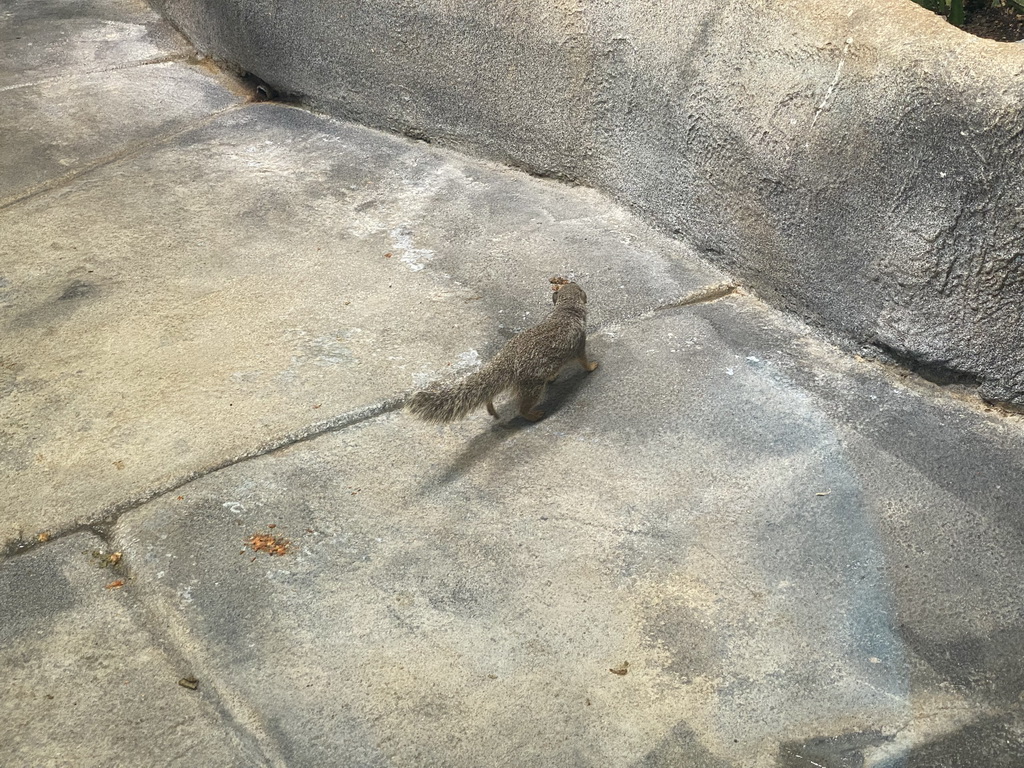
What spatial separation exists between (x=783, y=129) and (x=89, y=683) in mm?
2951

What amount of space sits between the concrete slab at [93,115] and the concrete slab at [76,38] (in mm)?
219

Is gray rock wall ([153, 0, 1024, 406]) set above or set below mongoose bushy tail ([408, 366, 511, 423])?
above

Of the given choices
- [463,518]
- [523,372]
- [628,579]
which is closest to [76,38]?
[523,372]

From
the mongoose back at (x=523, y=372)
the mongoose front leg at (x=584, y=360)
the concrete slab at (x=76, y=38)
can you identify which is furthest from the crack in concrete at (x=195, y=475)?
the concrete slab at (x=76, y=38)

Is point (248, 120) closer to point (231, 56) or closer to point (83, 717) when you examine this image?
point (231, 56)

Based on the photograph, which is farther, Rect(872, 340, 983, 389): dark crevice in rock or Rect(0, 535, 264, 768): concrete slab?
Rect(872, 340, 983, 389): dark crevice in rock

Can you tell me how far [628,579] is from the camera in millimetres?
2838

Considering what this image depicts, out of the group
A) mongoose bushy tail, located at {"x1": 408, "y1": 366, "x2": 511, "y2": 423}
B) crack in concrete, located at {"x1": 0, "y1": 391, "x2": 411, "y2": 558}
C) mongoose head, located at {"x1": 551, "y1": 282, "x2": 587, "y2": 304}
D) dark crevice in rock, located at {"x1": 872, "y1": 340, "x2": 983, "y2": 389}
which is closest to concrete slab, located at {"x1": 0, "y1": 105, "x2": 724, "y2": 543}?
crack in concrete, located at {"x1": 0, "y1": 391, "x2": 411, "y2": 558}

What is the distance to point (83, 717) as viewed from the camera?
8.05 feet

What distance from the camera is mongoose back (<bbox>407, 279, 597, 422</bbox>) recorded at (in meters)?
3.16

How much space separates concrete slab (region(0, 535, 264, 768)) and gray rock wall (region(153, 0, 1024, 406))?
2.61m

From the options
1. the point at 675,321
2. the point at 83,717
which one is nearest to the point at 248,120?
the point at 675,321

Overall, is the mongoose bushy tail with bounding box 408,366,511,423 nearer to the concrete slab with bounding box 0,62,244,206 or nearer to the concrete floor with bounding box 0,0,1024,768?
the concrete floor with bounding box 0,0,1024,768

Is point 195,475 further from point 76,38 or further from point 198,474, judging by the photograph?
point 76,38
